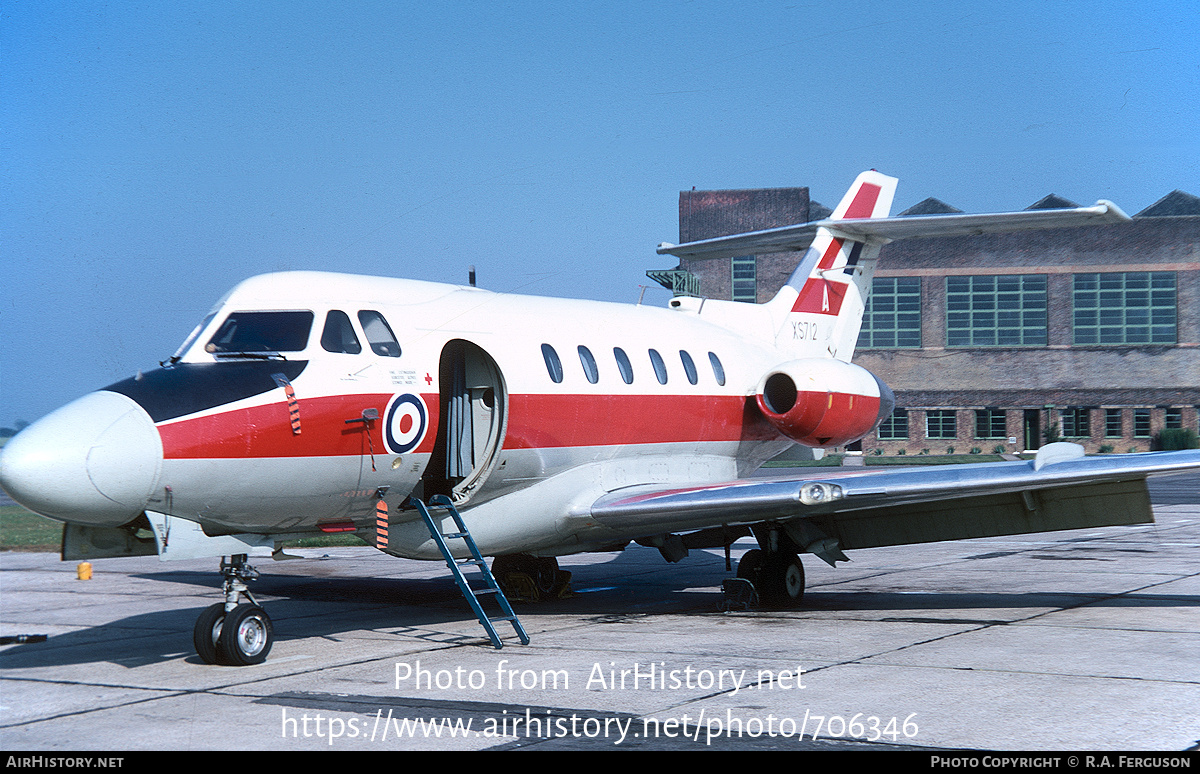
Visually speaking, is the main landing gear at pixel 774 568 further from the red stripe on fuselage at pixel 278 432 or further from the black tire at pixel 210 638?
the black tire at pixel 210 638

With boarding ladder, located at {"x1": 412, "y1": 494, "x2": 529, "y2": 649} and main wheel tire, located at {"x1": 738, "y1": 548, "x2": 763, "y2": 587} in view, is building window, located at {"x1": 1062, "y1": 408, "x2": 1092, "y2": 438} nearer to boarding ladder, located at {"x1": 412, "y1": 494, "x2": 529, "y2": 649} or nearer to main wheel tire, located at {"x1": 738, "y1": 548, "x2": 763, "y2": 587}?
main wheel tire, located at {"x1": 738, "y1": 548, "x2": 763, "y2": 587}

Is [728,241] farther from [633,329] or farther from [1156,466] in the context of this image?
[1156,466]

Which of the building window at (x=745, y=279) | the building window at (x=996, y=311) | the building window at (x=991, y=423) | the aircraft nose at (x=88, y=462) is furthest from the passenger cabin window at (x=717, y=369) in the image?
the building window at (x=996, y=311)

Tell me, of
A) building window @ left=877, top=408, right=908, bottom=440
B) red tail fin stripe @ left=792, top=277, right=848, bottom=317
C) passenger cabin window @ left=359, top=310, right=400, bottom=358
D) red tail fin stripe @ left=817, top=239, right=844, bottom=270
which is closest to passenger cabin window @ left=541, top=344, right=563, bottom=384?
passenger cabin window @ left=359, top=310, right=400, bottom=358

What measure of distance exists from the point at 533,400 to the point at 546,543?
1667mm

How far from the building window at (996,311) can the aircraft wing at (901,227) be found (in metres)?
44.9

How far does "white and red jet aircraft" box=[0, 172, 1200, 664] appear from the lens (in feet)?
28.3

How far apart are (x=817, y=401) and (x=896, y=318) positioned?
4831 cm

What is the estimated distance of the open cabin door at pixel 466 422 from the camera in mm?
11062

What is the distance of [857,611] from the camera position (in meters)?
12.1

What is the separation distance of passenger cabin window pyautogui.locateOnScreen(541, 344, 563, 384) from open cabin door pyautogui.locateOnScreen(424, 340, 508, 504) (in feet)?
2.13

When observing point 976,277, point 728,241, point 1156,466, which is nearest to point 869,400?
point 728,241

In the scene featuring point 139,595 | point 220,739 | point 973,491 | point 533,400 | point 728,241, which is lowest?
point 139,595

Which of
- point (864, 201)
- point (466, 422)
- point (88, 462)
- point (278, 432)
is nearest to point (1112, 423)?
point (864, 201)
